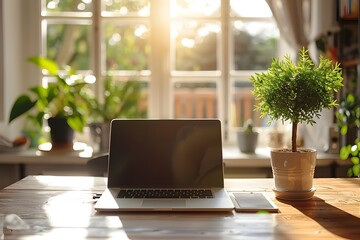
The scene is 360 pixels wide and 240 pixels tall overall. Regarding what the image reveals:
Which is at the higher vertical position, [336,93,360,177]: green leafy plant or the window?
the window

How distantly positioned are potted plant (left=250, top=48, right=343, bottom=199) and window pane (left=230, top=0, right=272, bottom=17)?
6.15ft

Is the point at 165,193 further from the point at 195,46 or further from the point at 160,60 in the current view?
the point at 195,46

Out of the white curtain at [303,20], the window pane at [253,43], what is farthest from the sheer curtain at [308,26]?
the window pane at [253,43]

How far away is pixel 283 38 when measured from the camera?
3160 mm

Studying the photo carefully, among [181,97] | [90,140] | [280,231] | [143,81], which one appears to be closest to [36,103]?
[90,140]

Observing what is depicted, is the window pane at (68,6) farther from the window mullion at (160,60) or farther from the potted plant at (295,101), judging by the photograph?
the potted plant at (295,101)

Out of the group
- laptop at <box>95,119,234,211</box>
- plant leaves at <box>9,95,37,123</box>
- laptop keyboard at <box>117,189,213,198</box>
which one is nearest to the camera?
laptop keyboard at <box>117,189,213,198</box>

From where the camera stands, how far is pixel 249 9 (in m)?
3.34

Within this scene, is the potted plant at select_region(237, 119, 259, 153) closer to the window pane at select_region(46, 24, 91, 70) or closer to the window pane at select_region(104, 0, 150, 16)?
the window pane at select_region(104, 0, 150, 16)

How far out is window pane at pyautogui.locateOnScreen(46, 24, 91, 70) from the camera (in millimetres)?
3418

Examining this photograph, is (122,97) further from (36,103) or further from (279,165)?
(279,165)

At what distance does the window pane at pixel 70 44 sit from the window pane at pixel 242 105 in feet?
3.59

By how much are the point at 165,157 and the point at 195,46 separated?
1.83 meters

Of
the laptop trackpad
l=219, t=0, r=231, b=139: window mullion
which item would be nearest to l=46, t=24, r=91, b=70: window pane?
l=219, t=0, r=231, b=139: window mullion
